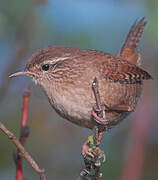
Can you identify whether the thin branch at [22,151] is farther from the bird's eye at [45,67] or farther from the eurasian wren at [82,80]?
the bird's eye at [45,67]

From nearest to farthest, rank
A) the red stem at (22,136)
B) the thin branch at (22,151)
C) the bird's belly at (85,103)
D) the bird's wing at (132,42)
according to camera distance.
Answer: the thin branch at (22,151) < the red stem at (22,136) < the bird's belly at (85,103) < the bird's wing at (132,42)

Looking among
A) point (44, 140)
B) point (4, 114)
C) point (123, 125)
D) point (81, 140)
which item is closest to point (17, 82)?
point (4, 114)

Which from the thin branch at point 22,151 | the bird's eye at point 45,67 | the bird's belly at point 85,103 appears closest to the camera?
the thin branch at point 22,151

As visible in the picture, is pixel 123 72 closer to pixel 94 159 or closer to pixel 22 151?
pixel 94 159

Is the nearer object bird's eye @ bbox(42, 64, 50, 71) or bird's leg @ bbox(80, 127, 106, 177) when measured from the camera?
bird's leg @ bbox(80, 127, 106, 177)

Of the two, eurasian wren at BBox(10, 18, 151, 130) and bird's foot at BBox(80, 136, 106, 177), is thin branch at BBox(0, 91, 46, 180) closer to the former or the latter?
bird's foot at BBox(80, 136, 106, 177)

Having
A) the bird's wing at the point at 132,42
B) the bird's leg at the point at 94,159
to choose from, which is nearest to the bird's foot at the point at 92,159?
the bird's leg at the point at 94,159

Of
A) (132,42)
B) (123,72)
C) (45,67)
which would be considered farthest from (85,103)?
(132,42)

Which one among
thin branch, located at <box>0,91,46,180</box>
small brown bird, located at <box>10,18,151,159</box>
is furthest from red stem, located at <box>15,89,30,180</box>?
small brown bird, located at <box>10,18,151,159</box>
